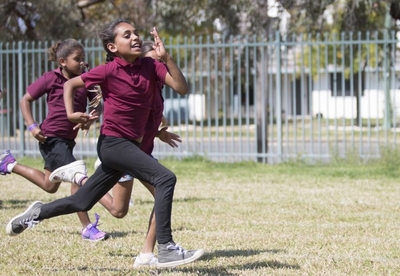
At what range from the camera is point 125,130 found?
5.61 m

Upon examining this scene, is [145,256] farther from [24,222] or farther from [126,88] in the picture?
[126,88]

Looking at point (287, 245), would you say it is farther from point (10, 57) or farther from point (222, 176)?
point (10, 57)

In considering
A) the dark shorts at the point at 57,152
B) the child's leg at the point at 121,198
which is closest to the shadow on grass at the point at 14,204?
the dark shorts at the point at 57,152

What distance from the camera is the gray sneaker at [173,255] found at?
5492 mm

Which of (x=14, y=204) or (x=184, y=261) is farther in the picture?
(x=14, y=204)

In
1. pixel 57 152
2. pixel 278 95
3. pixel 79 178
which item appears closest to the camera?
pixel 79 178

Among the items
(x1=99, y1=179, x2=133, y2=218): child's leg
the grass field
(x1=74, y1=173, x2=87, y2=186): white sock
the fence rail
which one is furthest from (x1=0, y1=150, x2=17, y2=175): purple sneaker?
the fence rail

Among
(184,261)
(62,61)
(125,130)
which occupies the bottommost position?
(184,261)

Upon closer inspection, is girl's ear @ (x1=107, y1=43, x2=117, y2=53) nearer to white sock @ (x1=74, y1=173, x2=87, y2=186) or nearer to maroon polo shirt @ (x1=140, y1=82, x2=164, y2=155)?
maroon polo shirt @ (x1=140, y1=82, x2=164, y2=155)

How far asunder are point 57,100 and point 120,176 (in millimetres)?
2094

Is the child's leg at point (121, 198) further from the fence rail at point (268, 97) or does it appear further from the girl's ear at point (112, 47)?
the fence rail at point (268, 97)

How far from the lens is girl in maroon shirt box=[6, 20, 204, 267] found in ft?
18.0

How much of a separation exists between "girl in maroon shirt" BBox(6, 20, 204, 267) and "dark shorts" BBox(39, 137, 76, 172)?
166 centimetres

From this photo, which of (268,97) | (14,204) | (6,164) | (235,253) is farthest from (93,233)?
(268,97)
